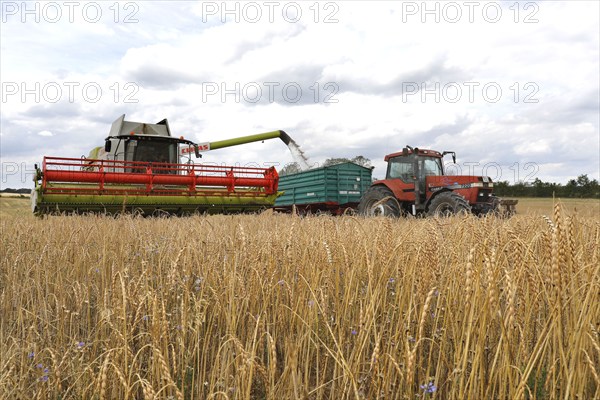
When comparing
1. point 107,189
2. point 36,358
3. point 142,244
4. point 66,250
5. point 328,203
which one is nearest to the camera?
point 36,358

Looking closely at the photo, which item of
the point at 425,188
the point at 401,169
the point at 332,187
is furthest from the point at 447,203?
the point at 332,187

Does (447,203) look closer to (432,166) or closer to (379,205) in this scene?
(432,166)

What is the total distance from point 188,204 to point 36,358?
8999 mm

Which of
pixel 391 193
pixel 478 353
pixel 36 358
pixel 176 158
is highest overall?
pixel 176 158

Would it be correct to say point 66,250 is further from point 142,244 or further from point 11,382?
point 11,382

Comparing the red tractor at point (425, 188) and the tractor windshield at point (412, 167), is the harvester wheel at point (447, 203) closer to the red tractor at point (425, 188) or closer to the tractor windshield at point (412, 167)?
the red tractor at point (425, 188)

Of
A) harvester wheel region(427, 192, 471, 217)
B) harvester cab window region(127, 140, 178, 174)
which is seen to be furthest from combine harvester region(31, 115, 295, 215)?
harvester wheel region(427, 192, 471, 217)

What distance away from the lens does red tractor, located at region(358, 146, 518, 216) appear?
10.2m

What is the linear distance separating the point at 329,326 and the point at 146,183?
9.79 m

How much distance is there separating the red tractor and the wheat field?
21.6 ft

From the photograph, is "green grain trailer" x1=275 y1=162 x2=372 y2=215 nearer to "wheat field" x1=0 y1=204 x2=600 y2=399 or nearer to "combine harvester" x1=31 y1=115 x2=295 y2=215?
"combine harvester" x1=31 y1=115 x2=295 y2=215

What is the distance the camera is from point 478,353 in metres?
1.44

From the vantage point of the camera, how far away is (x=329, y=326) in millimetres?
1833

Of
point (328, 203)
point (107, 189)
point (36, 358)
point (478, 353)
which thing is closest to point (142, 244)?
point (36, 358)
